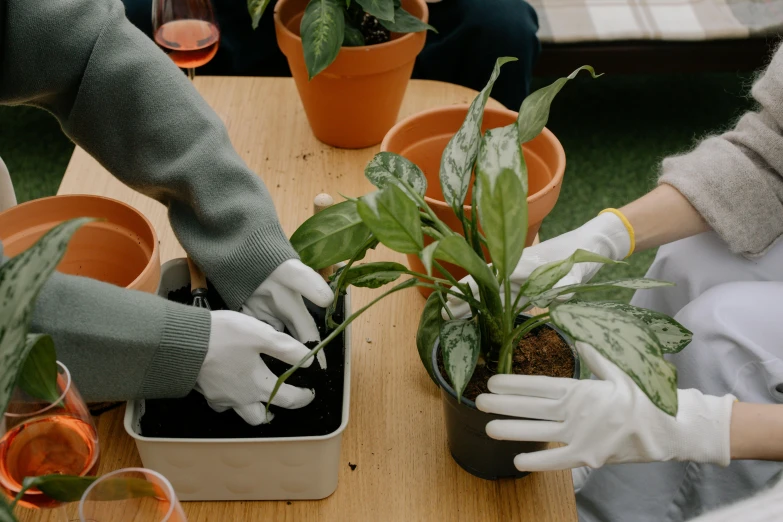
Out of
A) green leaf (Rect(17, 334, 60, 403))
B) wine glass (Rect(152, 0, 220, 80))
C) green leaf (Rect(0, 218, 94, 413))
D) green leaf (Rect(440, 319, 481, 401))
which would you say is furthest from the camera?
wine glass (Rect(152, 0, 220, 80))

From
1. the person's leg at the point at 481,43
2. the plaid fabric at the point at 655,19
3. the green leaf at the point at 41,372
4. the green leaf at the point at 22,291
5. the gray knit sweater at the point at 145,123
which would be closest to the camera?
the green leaf at the point at 22,291

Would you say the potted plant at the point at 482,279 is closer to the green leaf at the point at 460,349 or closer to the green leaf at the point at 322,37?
the green leaf at the point at 460,349

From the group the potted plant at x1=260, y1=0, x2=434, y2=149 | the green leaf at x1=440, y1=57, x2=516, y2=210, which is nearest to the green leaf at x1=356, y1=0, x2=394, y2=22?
the potted plant at x1=260, y1=0, x2=434, y2=149

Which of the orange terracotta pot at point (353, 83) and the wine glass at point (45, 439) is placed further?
the orange terracotta pot at point (353, 83)

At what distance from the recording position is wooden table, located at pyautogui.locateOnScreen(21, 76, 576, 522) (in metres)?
0.78

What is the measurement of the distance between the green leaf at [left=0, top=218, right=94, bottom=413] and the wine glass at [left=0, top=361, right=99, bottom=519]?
0.17 meters

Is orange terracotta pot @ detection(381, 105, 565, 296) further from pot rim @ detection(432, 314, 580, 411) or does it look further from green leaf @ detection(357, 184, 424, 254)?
green leaf @ detection(357, 184, 424, 254)

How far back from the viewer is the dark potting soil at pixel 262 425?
2.47 ft

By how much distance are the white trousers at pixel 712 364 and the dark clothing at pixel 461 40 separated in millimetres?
780

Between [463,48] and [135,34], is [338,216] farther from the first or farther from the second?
[463,48]

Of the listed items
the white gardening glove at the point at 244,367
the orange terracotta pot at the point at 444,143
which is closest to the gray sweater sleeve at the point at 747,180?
the orange terracotta pot at the point at 444,143

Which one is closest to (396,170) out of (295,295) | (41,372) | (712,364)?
(295,295)

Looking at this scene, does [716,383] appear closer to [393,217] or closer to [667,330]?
[667,330]

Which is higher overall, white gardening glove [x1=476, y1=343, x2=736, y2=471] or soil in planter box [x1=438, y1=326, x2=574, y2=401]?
soil in planter box [x1=438, y1=326, x2=574, y2=401]
